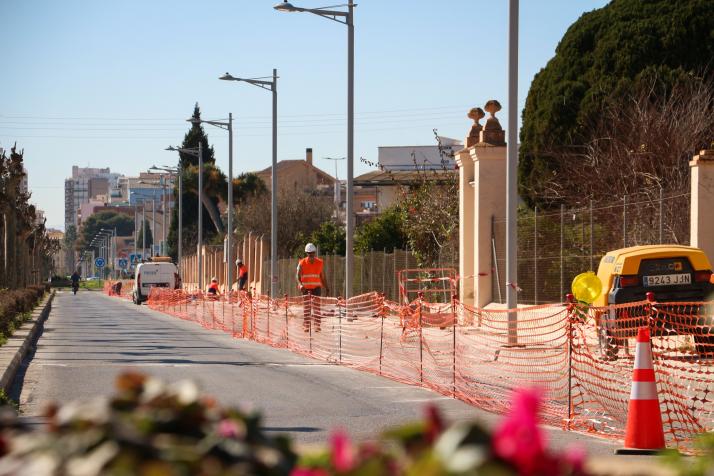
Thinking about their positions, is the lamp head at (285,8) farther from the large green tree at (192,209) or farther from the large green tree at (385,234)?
the large green tree at (192,209)

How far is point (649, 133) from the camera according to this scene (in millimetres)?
35000

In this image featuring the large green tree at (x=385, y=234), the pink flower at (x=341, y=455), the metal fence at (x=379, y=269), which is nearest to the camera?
the pink flower at (x=341, y=455)

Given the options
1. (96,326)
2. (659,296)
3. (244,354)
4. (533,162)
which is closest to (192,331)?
(96,326)

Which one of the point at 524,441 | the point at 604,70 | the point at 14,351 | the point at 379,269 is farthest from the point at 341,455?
the point at 604,70

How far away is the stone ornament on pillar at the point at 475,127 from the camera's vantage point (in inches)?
1125

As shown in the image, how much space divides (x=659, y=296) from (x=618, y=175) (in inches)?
663

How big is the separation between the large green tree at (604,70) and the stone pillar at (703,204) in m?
15.3

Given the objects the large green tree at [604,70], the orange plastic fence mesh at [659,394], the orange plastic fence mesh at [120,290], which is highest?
the large green tree at [604,70]

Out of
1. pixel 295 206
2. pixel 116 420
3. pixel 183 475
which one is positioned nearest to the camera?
pixel 183 475

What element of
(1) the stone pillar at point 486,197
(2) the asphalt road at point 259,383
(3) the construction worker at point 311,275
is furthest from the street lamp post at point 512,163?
(1) the stone pillar at point 486,197

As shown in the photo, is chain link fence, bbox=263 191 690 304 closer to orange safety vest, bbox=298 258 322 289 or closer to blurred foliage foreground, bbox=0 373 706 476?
orange safety vest, bbox=298 258 322 289

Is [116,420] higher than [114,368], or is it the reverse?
[116,420]

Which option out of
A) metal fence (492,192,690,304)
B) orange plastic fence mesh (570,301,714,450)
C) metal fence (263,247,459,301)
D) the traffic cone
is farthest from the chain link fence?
the traffic cone

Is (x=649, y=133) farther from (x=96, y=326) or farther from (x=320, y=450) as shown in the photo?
(x=320, y=450)
